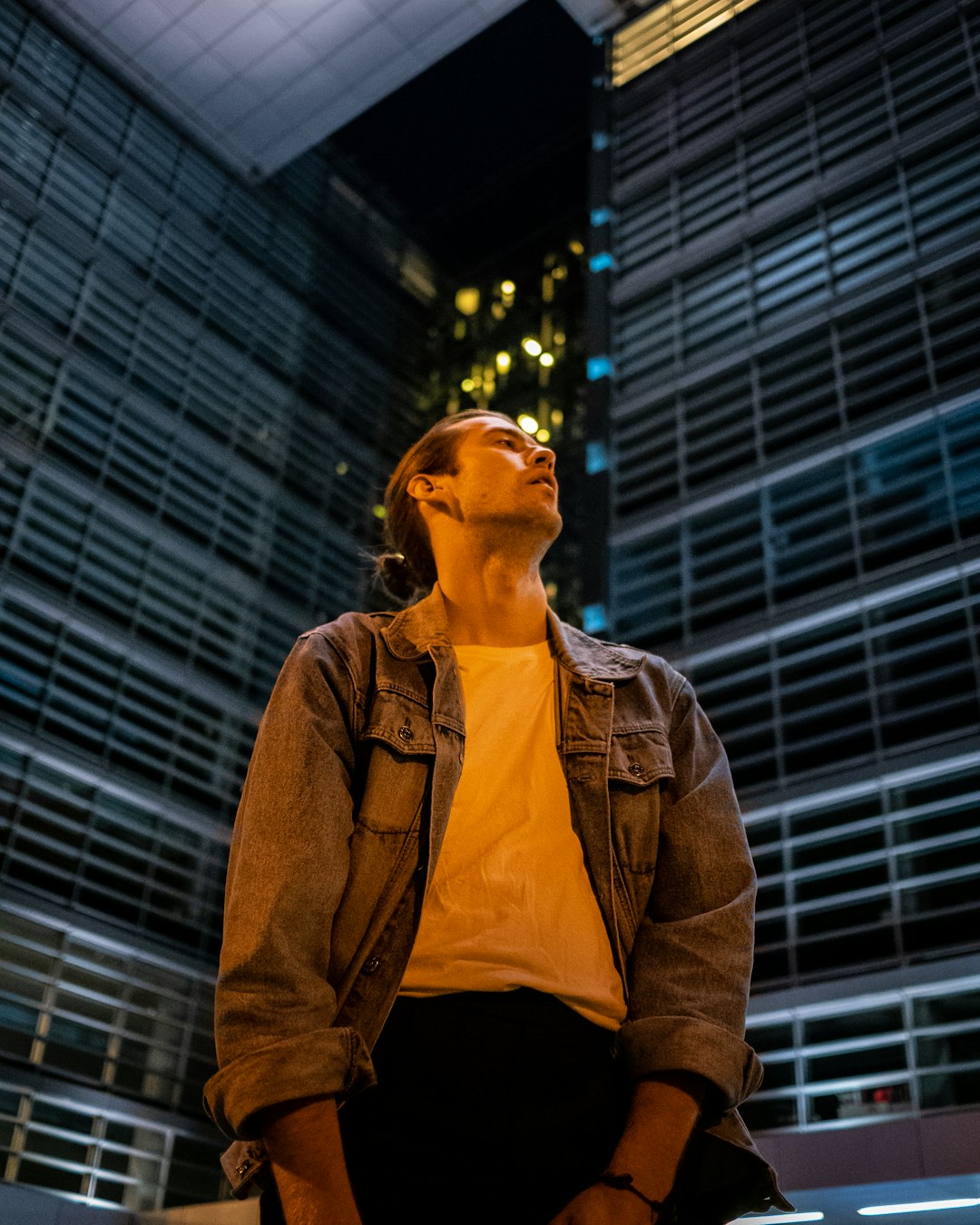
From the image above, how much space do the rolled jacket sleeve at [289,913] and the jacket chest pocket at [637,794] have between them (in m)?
0.47

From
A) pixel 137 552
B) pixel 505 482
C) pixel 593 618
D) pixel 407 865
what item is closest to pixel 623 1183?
pixel 407 865

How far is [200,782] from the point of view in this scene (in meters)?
14.0

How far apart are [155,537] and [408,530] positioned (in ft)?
39.8

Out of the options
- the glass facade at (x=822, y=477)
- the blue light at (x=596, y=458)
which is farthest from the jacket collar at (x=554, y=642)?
the blue light at (x=596, y=458)

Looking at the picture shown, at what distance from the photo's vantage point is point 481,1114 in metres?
1.88

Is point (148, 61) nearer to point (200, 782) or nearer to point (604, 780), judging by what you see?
point (200, 782)

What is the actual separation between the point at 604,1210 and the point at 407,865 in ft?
1.99

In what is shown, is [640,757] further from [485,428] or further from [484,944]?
[485,428]

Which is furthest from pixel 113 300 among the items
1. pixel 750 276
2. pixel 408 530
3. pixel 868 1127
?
pixel 408 530

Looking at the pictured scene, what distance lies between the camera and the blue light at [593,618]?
13.0 meters

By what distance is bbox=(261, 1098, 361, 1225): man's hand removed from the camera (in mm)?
1732

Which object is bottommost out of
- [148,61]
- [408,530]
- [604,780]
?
[604,780]

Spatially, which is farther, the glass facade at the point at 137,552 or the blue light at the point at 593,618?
the blue light at the point at 593,618

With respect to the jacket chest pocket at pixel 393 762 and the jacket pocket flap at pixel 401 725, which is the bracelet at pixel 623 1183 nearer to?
the jacket chest pocket at pixel 393 762
